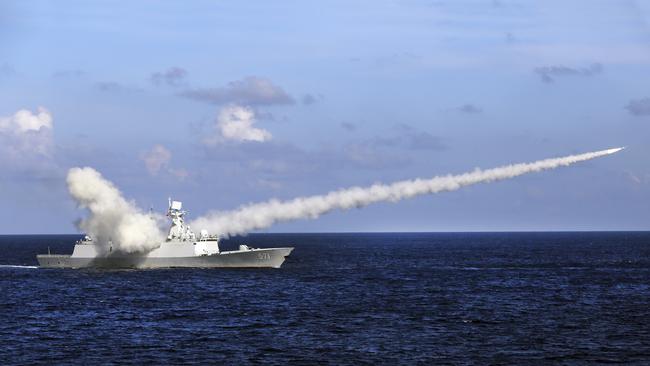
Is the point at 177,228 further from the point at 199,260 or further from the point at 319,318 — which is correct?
the point at 319,318

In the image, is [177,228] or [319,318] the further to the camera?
[177,228]

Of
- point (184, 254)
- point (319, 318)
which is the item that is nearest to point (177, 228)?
point (184, 254)

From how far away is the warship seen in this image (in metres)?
102

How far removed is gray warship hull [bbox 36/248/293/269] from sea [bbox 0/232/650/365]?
3.92 feet

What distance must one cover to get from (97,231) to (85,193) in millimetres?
5449

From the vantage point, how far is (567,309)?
6888 centimetres

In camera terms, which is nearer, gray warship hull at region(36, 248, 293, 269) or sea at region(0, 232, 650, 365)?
sea at region(0, 232, 650, 365)

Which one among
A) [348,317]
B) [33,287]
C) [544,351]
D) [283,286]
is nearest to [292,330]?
[348,317]

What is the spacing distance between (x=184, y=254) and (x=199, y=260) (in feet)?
6.11

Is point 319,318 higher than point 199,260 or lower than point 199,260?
lower

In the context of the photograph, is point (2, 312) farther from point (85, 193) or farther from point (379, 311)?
point (85, 193)

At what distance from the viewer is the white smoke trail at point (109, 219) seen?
102688mm

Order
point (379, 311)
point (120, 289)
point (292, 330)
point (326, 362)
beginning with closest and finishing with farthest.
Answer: point (326, 362)
point (292, 330)
point (379, 311)
point (120, 289)

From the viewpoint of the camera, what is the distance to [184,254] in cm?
10244
